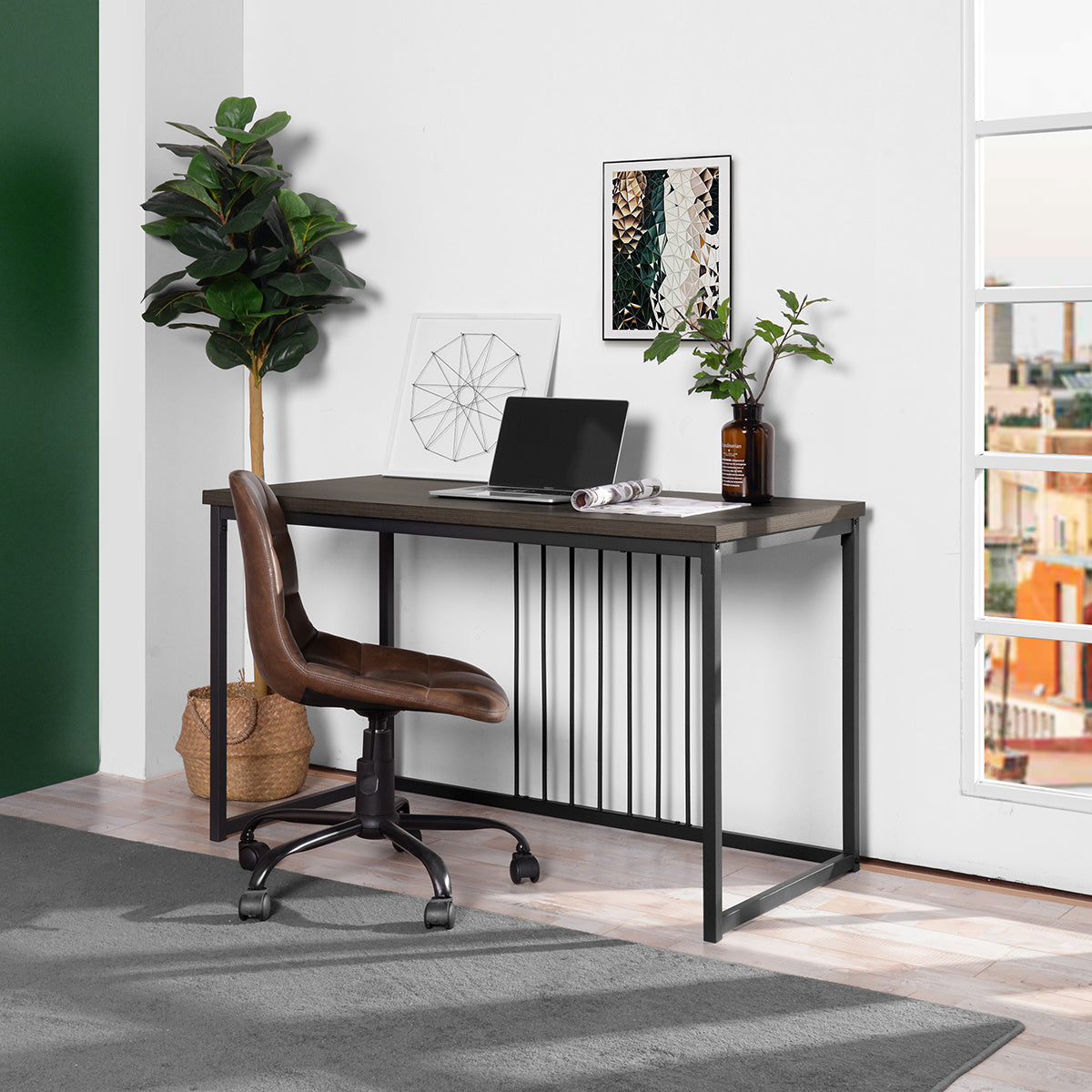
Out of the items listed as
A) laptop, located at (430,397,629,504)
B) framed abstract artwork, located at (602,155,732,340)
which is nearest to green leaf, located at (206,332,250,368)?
laptop, located at (430,397,629,504)

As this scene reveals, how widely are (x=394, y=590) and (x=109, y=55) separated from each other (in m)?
1.64

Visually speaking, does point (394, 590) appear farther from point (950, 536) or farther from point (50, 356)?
point (950, 536)

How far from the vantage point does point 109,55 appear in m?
3.96

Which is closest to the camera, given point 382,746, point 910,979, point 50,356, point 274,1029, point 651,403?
point 274,1029

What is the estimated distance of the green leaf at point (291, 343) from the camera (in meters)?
3.85

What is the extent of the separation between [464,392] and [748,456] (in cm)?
91

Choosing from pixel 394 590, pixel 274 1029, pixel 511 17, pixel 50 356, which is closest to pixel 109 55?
pixel 50 356

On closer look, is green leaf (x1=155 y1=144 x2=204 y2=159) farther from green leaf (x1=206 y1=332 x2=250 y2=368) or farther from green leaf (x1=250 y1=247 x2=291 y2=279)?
green leaf (x1=206 y1=332 x2=250 y2=368)

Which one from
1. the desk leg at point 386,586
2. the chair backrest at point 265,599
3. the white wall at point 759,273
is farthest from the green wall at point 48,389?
the chair backrest at point 265,599

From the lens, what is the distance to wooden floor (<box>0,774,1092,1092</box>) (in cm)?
255

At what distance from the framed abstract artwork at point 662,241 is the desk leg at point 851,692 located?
66 cm

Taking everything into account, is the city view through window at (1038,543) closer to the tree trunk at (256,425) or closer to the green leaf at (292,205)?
the green leaf at (292,205)

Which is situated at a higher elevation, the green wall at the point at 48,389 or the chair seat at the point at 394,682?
the green wall at the point at 48,389

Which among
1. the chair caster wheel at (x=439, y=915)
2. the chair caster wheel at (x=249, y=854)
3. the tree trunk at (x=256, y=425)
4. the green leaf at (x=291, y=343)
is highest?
the green leaf at (x=291, y=343)
